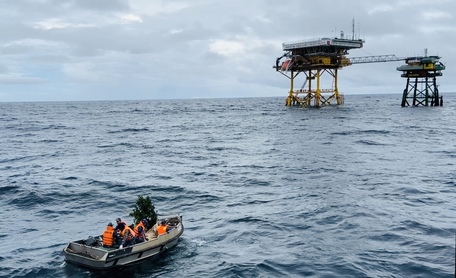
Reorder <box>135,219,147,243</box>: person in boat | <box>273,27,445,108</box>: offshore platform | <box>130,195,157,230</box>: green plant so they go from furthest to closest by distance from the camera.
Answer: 1. <box>273,27,445,108</box>: offshore platform
2. <box>130,195,157,230</box>: green plant
3. <box>135,219,147,243</box>: person in boat

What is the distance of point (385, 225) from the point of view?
27516 mm

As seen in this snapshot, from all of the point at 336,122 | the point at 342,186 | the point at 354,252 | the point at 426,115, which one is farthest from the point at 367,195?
the point at 426,115

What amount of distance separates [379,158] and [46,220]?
32819 mm

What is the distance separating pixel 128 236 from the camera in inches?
891

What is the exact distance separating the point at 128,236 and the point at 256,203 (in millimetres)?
12550

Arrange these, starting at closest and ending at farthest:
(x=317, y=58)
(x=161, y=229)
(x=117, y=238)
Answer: (x=117, y=238)
(x=161, y=229)
(x=317, y=58)

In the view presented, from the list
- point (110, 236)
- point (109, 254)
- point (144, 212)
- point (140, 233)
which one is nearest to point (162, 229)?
point (140, 233)

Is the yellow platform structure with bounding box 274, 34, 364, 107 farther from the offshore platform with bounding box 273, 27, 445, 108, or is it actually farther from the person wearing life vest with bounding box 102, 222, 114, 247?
the person wearing life vest with bounding box 102, 222, 114, 247

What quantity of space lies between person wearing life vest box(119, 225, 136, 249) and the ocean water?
1220mm

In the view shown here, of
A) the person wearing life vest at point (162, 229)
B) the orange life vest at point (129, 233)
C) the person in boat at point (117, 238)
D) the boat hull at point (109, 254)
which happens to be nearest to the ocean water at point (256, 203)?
the boat hull at point (109, 254)

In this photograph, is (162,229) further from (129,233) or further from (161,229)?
(129,233)

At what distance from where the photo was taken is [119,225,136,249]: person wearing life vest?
22484mm

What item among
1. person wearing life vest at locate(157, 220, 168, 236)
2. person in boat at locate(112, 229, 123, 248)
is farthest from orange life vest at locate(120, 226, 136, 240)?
person wearing life vest at locate(157, 220, 168, 236)

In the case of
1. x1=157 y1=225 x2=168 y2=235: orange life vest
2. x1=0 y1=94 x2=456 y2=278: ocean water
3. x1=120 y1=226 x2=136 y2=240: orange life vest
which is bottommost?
x1=0 y1=94 x2=456 y2=278: ocean water
